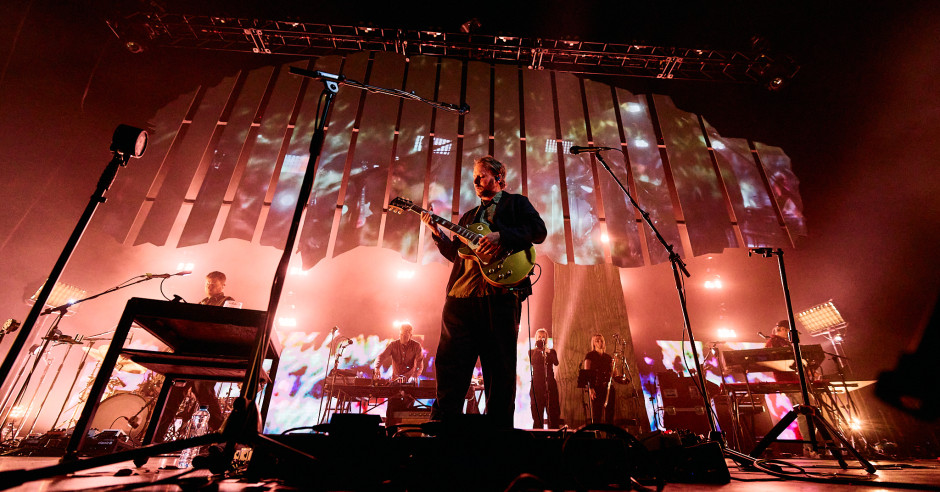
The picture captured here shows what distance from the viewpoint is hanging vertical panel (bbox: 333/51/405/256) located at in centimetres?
496

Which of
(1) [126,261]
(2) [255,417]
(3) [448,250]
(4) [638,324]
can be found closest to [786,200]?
(4) [638,324]

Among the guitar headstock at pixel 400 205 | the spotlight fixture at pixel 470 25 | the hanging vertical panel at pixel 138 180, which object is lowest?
the guitar headstock at pixel 400 205

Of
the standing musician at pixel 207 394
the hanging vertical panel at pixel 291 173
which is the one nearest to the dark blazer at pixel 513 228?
the hanging vertical panel at pixel 291 173

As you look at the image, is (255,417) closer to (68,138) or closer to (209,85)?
(68,138)

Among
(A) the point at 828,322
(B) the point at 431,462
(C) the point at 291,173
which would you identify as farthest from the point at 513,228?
(A) the point at 828,322

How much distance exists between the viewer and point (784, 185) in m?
5.51

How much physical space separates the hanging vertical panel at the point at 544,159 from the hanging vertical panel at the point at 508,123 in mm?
145

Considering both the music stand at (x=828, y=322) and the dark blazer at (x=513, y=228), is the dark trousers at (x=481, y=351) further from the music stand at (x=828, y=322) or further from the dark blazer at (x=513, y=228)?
the music stand at (x=828, y=322)

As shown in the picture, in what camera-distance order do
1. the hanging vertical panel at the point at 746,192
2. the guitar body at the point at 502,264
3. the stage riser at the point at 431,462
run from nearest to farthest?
the stage riser at the point at 431,462
the guitar body at the point at 502,264
the hanging vertical panel at the point at 746,192

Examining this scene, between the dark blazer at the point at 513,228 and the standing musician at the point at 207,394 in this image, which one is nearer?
the dark blazer at the point at 513,228

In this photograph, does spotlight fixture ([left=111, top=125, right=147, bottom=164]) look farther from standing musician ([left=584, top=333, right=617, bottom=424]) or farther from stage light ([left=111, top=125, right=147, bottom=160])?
standing musician ([left=584, top=333, right=617, bottom=424])

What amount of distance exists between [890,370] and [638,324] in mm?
4272

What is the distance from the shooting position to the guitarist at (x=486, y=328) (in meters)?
2.08

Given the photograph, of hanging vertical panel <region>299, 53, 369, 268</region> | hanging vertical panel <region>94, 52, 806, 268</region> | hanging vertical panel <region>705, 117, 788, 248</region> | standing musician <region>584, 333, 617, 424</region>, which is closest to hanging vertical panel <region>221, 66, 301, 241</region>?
hanging vertical panel <region>94, 52, 806, 268</region>
